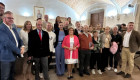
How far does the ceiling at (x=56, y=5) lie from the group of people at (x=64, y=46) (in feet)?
19.3

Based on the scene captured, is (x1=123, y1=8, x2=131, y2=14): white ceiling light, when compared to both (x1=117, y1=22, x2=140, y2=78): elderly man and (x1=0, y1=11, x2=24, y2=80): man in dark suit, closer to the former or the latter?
(x1=117, y1=22, x2=140, y2=78): elderly man

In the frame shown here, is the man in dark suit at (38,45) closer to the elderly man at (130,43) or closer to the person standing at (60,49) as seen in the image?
the person standing at (60,49)

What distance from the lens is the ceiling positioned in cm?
818

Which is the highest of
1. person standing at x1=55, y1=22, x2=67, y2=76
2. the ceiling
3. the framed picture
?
the ceiling

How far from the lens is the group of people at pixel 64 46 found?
176cm

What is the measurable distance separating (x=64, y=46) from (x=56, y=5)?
8.29 m

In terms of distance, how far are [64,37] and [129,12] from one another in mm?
5640

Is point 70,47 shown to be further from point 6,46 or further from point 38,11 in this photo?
point 38,11

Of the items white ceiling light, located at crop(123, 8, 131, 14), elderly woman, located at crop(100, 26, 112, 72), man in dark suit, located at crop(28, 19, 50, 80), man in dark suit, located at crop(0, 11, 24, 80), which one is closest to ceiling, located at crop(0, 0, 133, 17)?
white ceiling light, located at crop(123, 8, 131, 14)

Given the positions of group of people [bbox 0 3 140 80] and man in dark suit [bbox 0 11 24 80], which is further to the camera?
group of people [bbox 0 3 140 80]

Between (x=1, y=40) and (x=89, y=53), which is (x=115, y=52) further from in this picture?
(x=1, y=40)

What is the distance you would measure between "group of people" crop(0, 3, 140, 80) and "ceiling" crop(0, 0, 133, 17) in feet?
19.3

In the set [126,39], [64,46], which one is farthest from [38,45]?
[126,39]

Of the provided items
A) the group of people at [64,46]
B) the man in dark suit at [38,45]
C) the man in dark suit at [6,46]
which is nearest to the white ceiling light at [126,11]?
the group of people at [64,46]
